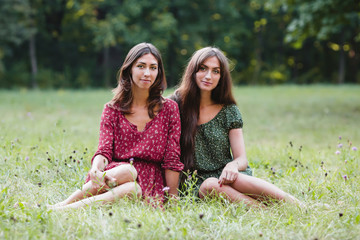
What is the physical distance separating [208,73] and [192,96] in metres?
0.26

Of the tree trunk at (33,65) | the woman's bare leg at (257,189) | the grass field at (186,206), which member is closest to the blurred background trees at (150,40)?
the tree trunk at (33,65)

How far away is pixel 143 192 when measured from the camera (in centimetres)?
293

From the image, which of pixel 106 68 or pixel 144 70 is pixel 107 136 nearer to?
pixel 144 70

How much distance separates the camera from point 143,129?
308cm

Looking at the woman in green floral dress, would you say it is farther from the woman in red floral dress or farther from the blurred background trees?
the blurred background trees

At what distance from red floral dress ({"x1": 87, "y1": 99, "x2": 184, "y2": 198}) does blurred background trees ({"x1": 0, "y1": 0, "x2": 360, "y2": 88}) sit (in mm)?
12892

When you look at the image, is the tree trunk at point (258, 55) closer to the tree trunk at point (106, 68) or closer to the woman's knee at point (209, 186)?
the tree trunk at point (106, 68)

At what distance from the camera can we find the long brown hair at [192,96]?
3178 millimetres

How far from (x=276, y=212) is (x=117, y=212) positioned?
1.17 meters

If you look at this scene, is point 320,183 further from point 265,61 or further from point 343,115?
point 265,61

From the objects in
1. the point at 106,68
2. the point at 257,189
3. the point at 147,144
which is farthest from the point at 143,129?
the point at 106,68

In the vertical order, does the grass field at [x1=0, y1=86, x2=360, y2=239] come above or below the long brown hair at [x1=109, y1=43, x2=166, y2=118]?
below

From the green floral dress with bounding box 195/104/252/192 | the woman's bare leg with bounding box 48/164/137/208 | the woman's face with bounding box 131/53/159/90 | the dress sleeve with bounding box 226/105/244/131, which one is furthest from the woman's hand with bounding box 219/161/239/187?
the woman's face with bounding box 131/53/159/90

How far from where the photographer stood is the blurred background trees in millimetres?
19594
